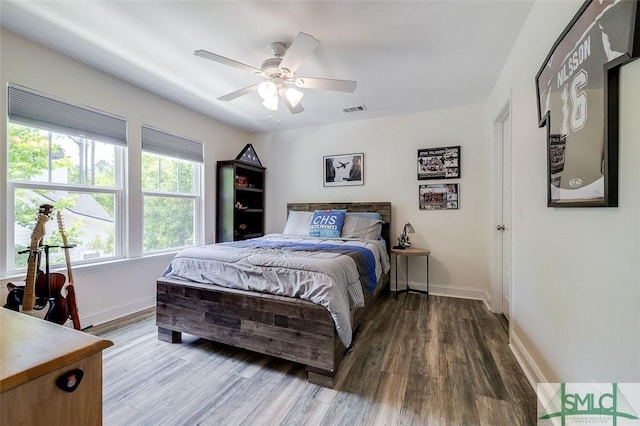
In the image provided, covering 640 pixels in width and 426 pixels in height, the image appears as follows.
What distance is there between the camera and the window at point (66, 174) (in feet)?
7.06

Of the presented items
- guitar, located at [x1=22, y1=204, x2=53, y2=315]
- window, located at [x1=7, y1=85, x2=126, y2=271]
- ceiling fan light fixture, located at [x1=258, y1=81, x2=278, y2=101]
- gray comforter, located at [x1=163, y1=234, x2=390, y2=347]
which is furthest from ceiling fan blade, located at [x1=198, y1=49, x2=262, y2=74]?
guitar, located at [x1=22, y1=204, x2=53, y2=315]

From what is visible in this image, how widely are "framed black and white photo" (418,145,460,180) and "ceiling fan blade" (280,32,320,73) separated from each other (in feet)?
7.46

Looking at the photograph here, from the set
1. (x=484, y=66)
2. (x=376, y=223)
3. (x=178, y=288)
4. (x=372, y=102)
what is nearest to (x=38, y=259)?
(x=178, y=288)

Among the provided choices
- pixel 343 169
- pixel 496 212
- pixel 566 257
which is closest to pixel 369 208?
pixel 343 169

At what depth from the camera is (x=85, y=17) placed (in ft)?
6.24

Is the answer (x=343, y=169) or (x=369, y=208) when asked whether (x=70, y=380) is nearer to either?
(x=369, y=208)

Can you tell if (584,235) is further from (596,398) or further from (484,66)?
(484,66)

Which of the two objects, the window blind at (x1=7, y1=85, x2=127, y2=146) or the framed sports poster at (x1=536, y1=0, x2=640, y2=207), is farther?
the window blind at (x1=7, y1=85, x2=127, y2=146)

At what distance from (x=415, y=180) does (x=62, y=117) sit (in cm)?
391

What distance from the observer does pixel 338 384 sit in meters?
1.71

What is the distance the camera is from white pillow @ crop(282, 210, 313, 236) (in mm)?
3755

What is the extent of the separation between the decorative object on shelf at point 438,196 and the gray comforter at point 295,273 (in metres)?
1.61

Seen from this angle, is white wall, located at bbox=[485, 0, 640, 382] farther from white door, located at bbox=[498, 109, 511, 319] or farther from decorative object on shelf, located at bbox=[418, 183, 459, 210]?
decorative object on shelf, located at bbox=[418, 183, 459, 210]

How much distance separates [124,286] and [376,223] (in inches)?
118
